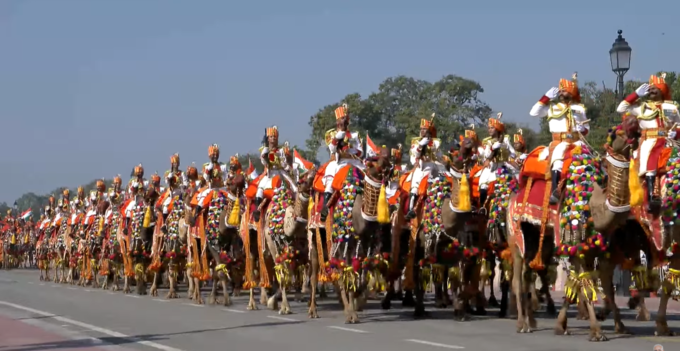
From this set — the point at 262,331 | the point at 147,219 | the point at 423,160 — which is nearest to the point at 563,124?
the point at 423,160

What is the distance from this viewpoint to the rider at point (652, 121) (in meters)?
14.4

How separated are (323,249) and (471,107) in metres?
31.3

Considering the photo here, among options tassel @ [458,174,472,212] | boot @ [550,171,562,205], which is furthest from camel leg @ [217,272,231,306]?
boot @ [550,171,562,205]

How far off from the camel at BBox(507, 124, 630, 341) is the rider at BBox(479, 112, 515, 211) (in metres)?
2.21

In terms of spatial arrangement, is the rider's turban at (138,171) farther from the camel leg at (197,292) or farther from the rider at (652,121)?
the rider at (652,121)

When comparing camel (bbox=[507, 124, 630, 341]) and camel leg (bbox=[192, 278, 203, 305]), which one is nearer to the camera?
camel (bbox=[507, 124, 630, 341])

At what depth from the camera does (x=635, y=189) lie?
13.6 meters

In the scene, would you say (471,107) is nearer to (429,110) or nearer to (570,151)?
(429,110)

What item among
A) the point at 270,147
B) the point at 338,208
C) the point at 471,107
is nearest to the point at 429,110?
the point at 471,107

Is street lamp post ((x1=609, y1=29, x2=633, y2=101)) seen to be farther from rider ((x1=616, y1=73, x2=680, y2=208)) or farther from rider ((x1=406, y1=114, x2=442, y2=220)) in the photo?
rider ((x1=616, y1=73, x2=680, y2=208))

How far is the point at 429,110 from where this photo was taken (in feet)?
159

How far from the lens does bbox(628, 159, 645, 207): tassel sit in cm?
1355

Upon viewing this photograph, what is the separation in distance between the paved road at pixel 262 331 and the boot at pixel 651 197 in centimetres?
178

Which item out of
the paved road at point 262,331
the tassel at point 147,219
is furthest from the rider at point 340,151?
the tassel at point 147,219
